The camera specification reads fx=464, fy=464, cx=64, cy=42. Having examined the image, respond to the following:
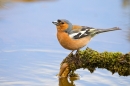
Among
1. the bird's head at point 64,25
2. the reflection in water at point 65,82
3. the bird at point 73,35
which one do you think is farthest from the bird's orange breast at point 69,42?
the reflection in water at point 65,82

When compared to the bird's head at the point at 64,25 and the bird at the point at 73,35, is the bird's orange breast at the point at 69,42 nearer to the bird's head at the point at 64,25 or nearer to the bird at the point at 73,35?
the bird at the point at 73,35

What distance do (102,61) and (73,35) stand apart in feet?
1.97

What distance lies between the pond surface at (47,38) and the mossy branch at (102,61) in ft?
1.30

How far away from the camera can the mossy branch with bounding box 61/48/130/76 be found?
5.90 m

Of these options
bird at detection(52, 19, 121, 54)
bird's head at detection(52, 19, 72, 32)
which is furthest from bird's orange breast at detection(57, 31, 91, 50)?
bird's head at detection(52, 19, 72, 32)

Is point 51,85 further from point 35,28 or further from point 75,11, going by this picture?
point 75,11

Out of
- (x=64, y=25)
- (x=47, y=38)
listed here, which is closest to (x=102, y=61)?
(x=64, y=25)

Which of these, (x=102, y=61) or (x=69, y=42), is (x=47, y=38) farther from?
(x=102, y=61)

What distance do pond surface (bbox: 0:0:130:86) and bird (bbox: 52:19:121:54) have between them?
0.60m

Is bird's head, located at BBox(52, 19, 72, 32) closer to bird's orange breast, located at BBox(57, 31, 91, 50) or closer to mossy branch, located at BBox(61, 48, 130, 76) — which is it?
bird's orange breast, located at BBox(57, 31, 91, 50)

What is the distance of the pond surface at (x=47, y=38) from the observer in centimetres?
668

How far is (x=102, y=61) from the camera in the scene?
6.07 m

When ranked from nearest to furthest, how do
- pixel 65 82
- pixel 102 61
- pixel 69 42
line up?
pixel 102 61
pixel 69 42
pixel 65 82

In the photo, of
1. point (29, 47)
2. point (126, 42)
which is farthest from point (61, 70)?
point (126, 42)
